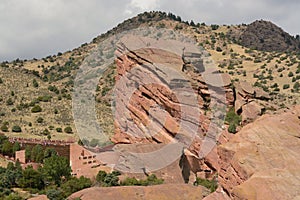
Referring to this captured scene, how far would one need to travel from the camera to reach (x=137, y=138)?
137 feet

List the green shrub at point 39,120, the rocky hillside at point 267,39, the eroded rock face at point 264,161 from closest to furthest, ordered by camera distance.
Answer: the eroded rock face at point 264,161
the green shrub at point 39,120
the rocky hillside at point 267,39

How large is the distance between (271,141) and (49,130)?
57.7 metres

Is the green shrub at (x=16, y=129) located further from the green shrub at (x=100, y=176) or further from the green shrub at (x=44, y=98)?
the green shrub at (x=100, y=176)

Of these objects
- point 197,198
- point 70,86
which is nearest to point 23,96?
point 70,86

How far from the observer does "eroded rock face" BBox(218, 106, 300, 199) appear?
14.2 metres

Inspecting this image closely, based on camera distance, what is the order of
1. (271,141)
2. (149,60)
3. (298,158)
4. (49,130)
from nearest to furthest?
(298,158), (271,141), (149,60), (49,130)

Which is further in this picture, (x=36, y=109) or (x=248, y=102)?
(x=36, y=109)

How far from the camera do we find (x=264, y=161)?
16.0m

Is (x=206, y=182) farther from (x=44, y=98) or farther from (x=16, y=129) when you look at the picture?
(x=44, y=98)

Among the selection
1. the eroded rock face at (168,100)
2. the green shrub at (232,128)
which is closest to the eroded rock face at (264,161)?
the green shrub at (232,128)

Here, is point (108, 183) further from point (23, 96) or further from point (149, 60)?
point (23, 96)

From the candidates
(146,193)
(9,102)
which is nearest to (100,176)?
(146,193)

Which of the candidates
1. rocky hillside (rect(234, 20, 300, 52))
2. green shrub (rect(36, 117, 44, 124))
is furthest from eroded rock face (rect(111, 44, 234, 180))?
rocky hillside (rect(234, 20, 300, 52))

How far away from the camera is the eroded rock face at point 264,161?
1420 cm
